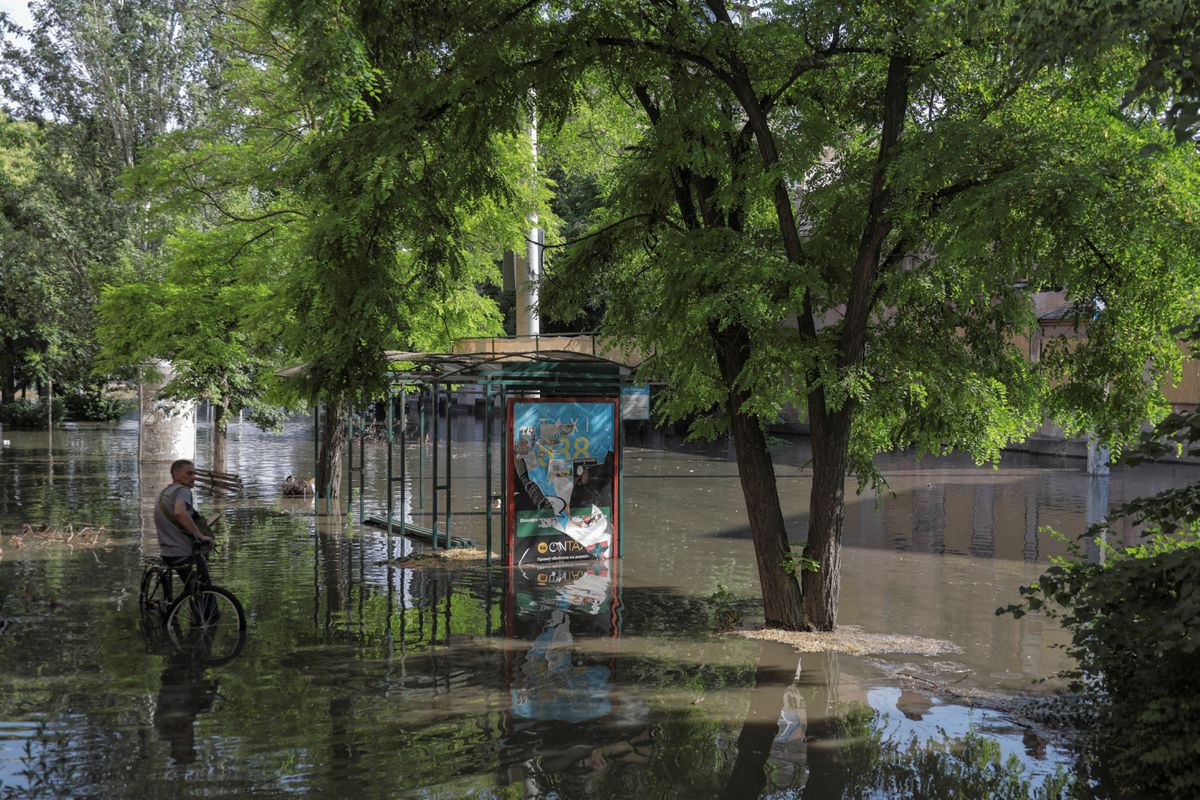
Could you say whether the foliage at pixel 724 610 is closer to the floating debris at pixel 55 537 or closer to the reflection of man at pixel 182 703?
the reflection of man at pixel 182 703

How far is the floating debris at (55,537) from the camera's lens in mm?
17688

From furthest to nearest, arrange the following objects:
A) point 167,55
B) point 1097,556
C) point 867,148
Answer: point 167,55
point 1097,556
point 867,148

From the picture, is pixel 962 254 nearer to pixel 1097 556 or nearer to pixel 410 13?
pixel 410 13

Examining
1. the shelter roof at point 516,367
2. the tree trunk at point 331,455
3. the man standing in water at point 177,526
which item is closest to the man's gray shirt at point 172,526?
the man standing in water at point 177,526

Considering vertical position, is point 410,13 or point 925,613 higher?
point 410,13

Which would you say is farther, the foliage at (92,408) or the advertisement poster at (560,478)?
the foliage at (92,408)

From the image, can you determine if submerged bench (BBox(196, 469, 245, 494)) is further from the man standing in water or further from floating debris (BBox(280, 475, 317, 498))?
the man standing in water

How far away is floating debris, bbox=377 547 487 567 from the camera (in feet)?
54.9

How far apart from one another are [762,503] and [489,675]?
12.3 ft

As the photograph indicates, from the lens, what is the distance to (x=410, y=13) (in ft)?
37.8

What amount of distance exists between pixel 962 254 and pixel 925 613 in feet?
18.2

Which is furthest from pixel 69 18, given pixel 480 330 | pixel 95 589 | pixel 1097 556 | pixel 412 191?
pixel 1097 556

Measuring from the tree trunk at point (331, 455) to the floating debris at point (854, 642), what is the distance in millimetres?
13234

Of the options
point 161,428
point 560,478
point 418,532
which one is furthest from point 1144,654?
point 161,428
